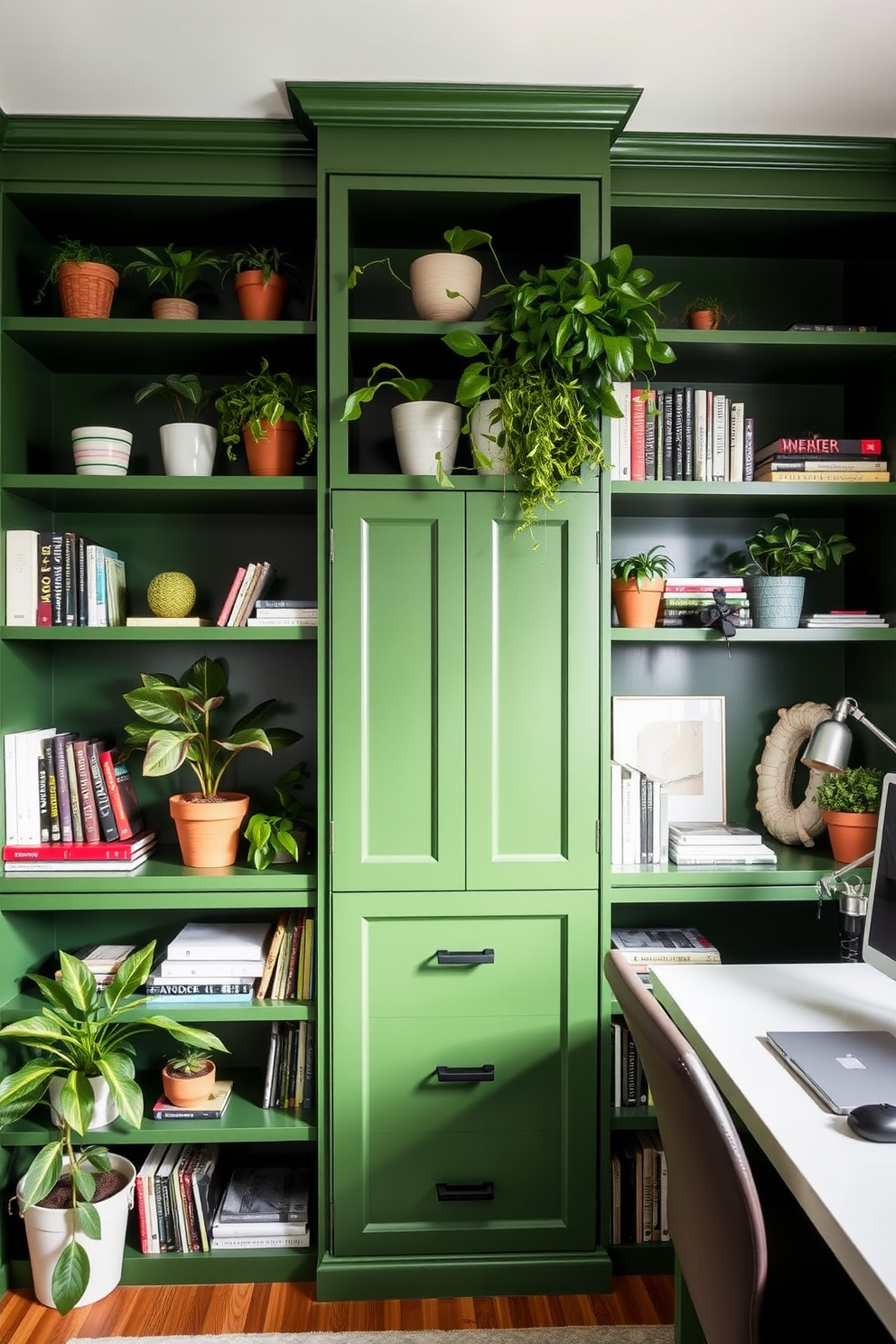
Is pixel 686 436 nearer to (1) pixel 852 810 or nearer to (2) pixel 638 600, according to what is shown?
(2) pixel 638 600

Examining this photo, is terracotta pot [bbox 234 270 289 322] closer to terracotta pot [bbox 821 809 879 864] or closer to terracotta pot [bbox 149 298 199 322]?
terracotta pot [bbox 149 298 199 322]

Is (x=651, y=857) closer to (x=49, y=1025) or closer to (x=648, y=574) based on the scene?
(x=648, y=574)

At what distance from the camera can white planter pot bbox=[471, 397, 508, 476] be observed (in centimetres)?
211

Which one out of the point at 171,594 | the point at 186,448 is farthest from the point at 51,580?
the point at 186,448

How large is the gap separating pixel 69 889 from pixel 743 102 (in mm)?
2339

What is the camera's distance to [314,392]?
2.23m

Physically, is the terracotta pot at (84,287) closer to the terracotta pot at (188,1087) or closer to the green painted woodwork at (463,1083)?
the green painted woodwork at (463,1083)

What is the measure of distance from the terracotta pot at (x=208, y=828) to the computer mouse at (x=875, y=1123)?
1450 millimetres

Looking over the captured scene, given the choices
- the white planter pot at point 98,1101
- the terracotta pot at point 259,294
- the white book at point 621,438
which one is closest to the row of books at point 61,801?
the white planter pot at point 98,1101

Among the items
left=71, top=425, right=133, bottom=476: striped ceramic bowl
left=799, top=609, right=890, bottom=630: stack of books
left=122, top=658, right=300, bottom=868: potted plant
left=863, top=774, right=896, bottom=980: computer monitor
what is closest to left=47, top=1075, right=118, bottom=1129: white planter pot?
left=122, top=658, right=300, bottom=868: potted plant

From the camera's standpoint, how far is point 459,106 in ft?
6.77

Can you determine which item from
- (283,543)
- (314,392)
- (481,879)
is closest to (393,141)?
(314,392)

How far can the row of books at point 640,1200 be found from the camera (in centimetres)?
227

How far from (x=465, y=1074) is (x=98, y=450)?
5.55 ft
